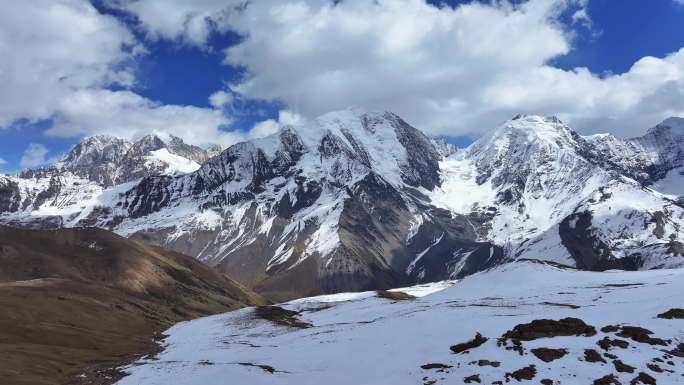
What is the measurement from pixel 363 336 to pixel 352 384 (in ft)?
71.3

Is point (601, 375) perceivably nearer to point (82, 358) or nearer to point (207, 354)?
point (207, 354)

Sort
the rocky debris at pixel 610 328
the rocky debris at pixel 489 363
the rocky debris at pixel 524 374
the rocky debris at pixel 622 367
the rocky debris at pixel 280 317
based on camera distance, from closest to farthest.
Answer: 1. the rocky debris at pixel 622 367
2. the rocky debris at pixel 524 374
3. the rocky debris at pixel 489 363
4. the rocky debris at pixel 610 328
5. the rocky debris at pixel 280 317

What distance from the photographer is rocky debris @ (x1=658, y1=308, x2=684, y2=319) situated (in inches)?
2392

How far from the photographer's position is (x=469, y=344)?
59.2 metres

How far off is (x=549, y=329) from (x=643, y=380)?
1301cm

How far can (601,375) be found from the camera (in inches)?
1913

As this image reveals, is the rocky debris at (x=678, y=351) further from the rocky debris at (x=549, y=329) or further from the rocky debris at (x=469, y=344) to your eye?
the rocky debris at (x=469, y=344)

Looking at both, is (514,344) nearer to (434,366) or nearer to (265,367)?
(434,366)

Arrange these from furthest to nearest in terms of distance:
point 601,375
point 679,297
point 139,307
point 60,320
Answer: point 139,307, point 60,320, point 679,297, point 601,375

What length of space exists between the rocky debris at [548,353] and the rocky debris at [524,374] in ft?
6.55

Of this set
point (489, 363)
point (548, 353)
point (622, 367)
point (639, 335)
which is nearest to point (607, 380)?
point (622, 367)

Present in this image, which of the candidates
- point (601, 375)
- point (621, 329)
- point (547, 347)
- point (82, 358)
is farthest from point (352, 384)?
point (82, 358)

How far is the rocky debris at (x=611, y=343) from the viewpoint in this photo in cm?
5353

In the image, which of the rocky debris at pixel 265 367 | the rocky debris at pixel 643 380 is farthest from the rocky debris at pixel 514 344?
the rocky debris at pixel 265 367
